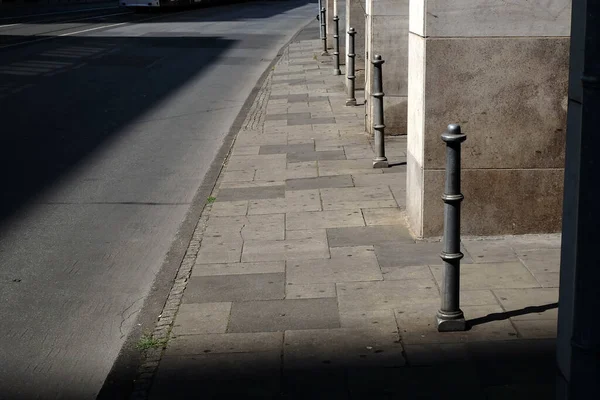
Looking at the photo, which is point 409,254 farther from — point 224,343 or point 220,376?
point 220,376

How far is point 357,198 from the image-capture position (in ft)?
28.2

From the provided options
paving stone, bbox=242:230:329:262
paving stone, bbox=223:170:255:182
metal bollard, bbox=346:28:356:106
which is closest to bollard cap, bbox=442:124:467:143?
paving stone, bbox=242:230:329:262

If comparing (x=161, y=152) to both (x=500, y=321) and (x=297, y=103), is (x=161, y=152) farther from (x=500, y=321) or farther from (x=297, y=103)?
(x=500, y=321)

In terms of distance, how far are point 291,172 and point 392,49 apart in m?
2.70

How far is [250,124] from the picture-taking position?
44.8ft

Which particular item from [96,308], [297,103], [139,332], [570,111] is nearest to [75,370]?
[139,332]

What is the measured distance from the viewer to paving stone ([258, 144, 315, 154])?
36.9 feet

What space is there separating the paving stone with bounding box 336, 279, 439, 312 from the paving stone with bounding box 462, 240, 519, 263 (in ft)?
2.14

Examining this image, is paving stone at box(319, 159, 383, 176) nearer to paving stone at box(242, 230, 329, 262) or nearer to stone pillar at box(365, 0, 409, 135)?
stone pillar at box(365, 0, 409, 135)

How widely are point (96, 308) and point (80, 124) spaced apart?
8.01 metres

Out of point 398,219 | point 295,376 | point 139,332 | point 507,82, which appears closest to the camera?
point 295,376

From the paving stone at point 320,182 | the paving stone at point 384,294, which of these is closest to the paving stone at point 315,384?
the paving stone at point 384,294

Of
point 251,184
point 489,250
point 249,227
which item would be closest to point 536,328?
point 489,250

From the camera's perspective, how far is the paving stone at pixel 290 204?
8273mm
